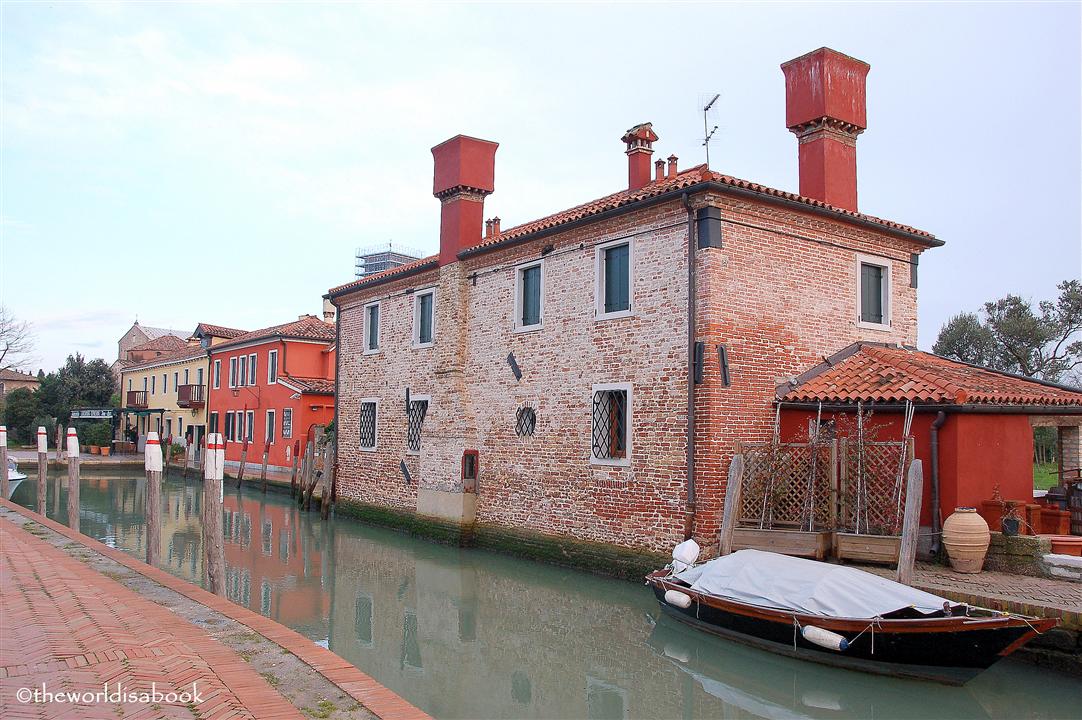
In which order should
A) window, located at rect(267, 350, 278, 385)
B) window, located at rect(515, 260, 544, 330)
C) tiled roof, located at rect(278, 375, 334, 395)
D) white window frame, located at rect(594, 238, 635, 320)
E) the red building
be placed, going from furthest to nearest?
window, located at rect(267, 350, 278, 385) → the red building → tiled roof, located at rect(278, 375, 334, 395) → window, located at rect(515, 260, 544, 330) → white window frame, located at rect(594, 238, 635, 320)

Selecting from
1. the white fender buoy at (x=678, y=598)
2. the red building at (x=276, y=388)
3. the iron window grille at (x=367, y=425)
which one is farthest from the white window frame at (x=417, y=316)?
the red building at (x=276, y=388)

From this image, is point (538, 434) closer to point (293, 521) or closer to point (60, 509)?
point (293, 521)

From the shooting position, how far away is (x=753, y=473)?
1088 centimetres

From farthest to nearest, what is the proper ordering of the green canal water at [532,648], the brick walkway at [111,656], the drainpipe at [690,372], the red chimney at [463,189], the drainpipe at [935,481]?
the red chimney at [463,189] → the drainpipe at [690,372] → the drainpipe at [935,481] → the green canal water at [532,648] → the brick walkway at [111,656]

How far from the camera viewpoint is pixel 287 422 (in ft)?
92.3

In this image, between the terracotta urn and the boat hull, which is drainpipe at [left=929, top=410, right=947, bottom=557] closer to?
the terracotta urn

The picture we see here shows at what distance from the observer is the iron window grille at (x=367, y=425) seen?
19427mm

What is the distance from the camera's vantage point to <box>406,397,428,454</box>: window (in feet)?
57.4

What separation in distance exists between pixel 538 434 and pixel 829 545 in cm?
546

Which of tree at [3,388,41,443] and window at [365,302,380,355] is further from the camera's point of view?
tree at [3,388,41,443]

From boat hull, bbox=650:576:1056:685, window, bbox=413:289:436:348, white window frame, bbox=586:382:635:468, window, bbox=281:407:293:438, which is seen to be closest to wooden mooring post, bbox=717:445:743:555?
white window frame, bbox=586:382:635:468

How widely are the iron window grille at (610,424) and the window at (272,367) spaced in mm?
18942

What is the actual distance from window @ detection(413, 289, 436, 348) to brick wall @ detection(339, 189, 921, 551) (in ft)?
3.18

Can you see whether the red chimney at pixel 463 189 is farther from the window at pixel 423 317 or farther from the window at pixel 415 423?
the window at pixel 415 423
